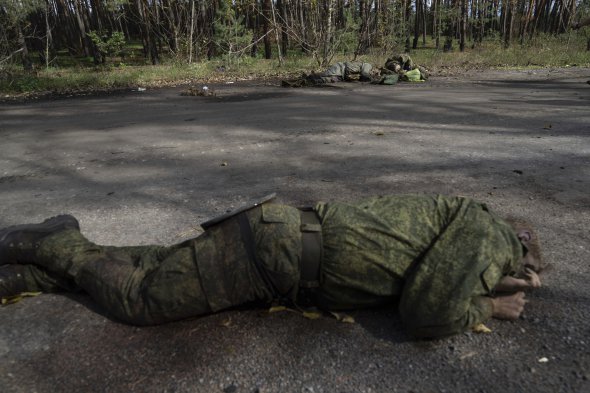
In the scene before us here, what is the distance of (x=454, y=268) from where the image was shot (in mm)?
1932

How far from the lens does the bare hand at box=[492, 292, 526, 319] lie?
2.11 meters

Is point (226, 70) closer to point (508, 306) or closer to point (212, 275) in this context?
point (212, 275)

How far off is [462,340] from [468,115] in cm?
618

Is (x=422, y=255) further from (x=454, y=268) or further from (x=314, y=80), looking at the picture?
(x=314, y=80)

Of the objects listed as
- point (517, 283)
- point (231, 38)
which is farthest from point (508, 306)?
point (231, 38)

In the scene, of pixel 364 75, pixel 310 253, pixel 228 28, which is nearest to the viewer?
pixel 310 253

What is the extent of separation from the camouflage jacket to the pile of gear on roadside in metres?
11.4

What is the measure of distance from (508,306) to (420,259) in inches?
19.6

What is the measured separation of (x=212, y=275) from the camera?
2066mm

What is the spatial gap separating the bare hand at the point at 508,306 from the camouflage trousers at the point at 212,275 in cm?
95

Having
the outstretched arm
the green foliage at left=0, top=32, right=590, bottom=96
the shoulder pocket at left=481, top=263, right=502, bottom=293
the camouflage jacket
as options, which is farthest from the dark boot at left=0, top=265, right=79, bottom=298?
the green foliage at left=0, top=32, right=590, bottom=96

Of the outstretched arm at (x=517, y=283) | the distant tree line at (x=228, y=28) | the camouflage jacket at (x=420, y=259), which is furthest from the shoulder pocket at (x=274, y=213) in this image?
the distant tree line at (x=228, y=28)

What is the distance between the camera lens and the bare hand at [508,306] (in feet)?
6.93

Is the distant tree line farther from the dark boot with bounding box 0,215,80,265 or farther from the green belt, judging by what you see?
Answer: the green belt
